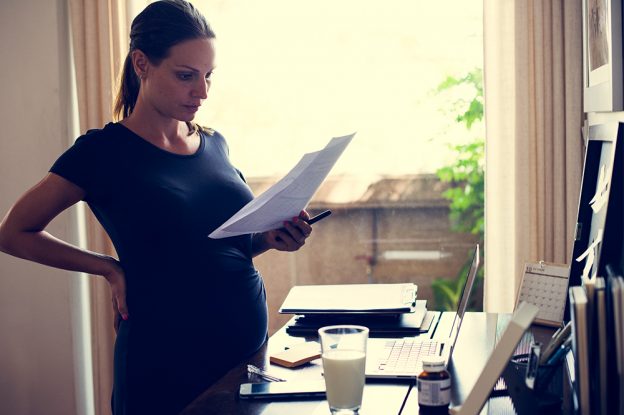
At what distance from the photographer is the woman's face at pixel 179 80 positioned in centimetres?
174

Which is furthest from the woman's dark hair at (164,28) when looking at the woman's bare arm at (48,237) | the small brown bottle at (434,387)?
the small brown bottle at (434,387)

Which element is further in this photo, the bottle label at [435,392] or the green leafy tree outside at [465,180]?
the green leafy tree outside at [465,180]

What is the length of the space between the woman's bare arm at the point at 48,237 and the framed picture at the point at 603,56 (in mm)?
1062

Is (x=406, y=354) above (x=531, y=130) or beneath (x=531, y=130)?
beneath

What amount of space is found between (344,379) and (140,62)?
3.11ft

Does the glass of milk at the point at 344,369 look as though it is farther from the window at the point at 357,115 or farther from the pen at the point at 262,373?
the window at the point at 357,115

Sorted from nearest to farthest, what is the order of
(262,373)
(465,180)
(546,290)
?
1. (262,373)
2. (546,290)
3. (465,180)

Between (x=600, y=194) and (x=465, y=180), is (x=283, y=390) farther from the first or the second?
(x=465, y=180)

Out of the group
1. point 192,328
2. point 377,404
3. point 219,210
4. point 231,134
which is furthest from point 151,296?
point 231,134

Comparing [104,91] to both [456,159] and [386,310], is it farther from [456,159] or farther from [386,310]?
[386,310]

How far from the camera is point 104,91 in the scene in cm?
286

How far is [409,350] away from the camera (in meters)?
1.53

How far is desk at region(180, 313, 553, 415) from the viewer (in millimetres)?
1251

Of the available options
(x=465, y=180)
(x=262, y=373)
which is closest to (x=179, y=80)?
(x=262, y=373)
